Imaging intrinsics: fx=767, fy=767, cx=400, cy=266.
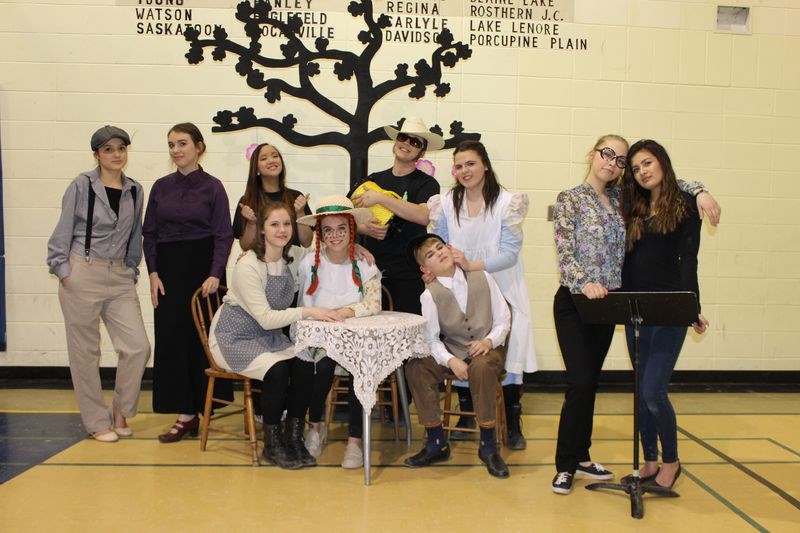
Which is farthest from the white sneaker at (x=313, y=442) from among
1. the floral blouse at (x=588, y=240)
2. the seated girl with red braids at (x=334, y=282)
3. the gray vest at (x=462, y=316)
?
the floral blouse at (x=588, y=240)

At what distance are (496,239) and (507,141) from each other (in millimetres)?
1843

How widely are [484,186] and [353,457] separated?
154cm

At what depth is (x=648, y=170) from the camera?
10.6 feet

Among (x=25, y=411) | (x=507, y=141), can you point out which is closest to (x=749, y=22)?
(x=507, y=141)

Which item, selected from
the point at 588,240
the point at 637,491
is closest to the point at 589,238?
the point at 588,240

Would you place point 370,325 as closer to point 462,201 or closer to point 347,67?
point 462,201

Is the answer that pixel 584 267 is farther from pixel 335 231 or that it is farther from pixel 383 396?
pixel 383 396

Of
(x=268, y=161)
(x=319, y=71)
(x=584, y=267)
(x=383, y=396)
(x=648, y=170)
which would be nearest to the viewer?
(x=648, y=170)

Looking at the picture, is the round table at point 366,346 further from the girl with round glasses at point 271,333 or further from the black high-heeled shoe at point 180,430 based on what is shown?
the black high-heeled shoe at point 180,430

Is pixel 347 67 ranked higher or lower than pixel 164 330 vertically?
higher

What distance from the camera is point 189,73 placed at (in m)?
5.45

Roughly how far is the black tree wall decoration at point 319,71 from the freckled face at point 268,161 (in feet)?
3.60

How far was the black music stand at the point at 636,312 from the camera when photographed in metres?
2.97

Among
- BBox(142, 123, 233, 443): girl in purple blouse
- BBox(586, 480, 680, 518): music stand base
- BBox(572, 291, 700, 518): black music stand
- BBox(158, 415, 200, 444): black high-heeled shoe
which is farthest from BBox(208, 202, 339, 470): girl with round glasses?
BBox(586, 480, 680, 518): music stand base
